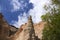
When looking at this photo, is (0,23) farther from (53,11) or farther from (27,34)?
(53,11)

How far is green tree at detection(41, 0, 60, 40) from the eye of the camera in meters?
26.1

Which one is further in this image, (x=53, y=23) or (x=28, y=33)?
(x=28, y=33)

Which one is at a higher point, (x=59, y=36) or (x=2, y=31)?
(x=2, y=31)

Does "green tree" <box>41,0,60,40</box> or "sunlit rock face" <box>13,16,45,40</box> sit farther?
"sunlit rock face" <box>13,16,45,40</box>

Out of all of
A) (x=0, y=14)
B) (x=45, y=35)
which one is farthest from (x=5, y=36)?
(x=45, y=35)

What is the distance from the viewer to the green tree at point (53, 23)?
85.6 ft

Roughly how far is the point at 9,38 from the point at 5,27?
2.43 meters

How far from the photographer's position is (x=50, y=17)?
27219mm

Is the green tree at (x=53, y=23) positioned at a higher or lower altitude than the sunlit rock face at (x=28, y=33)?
lower

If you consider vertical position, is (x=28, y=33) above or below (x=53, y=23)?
above

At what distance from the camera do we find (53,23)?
26594 mm

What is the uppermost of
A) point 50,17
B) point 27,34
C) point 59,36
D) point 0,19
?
point 0,19

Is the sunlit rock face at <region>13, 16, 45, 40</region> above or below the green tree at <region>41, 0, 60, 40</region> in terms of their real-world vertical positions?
above

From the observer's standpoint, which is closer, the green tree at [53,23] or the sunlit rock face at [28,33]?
the green tree at [53,23]
